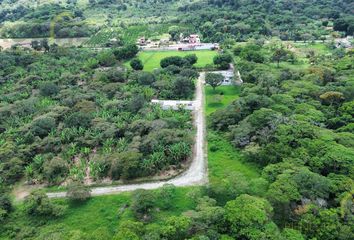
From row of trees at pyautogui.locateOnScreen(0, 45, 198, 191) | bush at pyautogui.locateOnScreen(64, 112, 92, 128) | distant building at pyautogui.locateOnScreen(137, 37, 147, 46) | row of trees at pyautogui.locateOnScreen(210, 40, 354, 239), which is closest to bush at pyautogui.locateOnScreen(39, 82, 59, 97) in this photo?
row of trees at pyautogui.locateOnScreen(0, 45, 198, 191)

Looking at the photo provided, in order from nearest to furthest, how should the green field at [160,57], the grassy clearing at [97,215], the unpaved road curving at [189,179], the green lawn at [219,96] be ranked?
the grassy clearing at [97,215] < the unpaved road curving at [189,179] < the green lawn at [219,96] < the green field at [160,57]

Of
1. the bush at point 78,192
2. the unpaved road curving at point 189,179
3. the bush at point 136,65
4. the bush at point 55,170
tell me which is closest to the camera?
the bush at point 78,192

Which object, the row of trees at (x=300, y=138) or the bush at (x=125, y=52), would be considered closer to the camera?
the row of trees at (x=300, y=138)

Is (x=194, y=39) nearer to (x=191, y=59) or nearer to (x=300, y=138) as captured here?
(x=191, y=59)

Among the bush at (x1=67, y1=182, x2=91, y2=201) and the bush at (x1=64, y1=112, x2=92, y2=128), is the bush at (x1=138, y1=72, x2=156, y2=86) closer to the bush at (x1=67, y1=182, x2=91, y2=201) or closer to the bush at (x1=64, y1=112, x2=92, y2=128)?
the bush at (x1=64, y1=112, x2=92, y2=128)

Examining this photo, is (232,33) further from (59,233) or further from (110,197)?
(59,233)

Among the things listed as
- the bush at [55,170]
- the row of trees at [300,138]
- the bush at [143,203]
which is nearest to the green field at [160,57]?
the row of trees at [300,138]

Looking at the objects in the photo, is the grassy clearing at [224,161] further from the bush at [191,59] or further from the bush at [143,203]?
the bush at [191,59]
